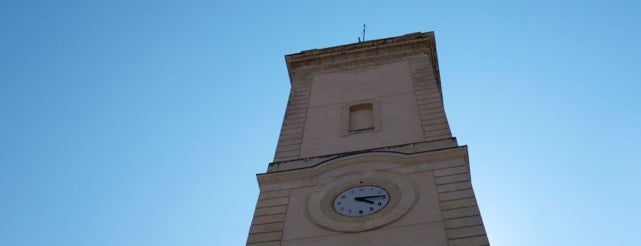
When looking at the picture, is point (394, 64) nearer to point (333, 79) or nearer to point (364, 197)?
point (333, 79)

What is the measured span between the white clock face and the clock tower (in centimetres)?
2

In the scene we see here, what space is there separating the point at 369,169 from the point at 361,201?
1193 millimetres

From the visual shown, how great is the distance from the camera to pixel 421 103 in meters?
19.8

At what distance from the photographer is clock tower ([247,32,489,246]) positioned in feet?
48.1

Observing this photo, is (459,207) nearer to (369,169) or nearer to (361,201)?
(361,201)

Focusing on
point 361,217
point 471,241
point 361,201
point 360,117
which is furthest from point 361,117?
point 471,241

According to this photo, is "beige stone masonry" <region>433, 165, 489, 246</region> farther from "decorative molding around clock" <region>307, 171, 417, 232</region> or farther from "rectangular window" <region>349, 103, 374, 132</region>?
"rectangular window" <region>349, 103, 374, 132</region>

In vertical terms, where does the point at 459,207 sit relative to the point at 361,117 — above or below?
below

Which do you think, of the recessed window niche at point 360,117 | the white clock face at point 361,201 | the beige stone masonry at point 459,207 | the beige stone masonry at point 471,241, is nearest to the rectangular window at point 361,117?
the recessed window niche at point 360,117

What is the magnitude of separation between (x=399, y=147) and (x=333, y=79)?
19.6 feet

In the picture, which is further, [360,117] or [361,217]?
[360,117]

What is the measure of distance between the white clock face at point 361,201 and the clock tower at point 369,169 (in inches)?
0.9

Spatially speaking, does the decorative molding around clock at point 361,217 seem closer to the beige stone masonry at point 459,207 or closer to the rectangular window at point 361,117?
the beige stone masonry at point 459,207

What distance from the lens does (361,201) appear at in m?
15.8
